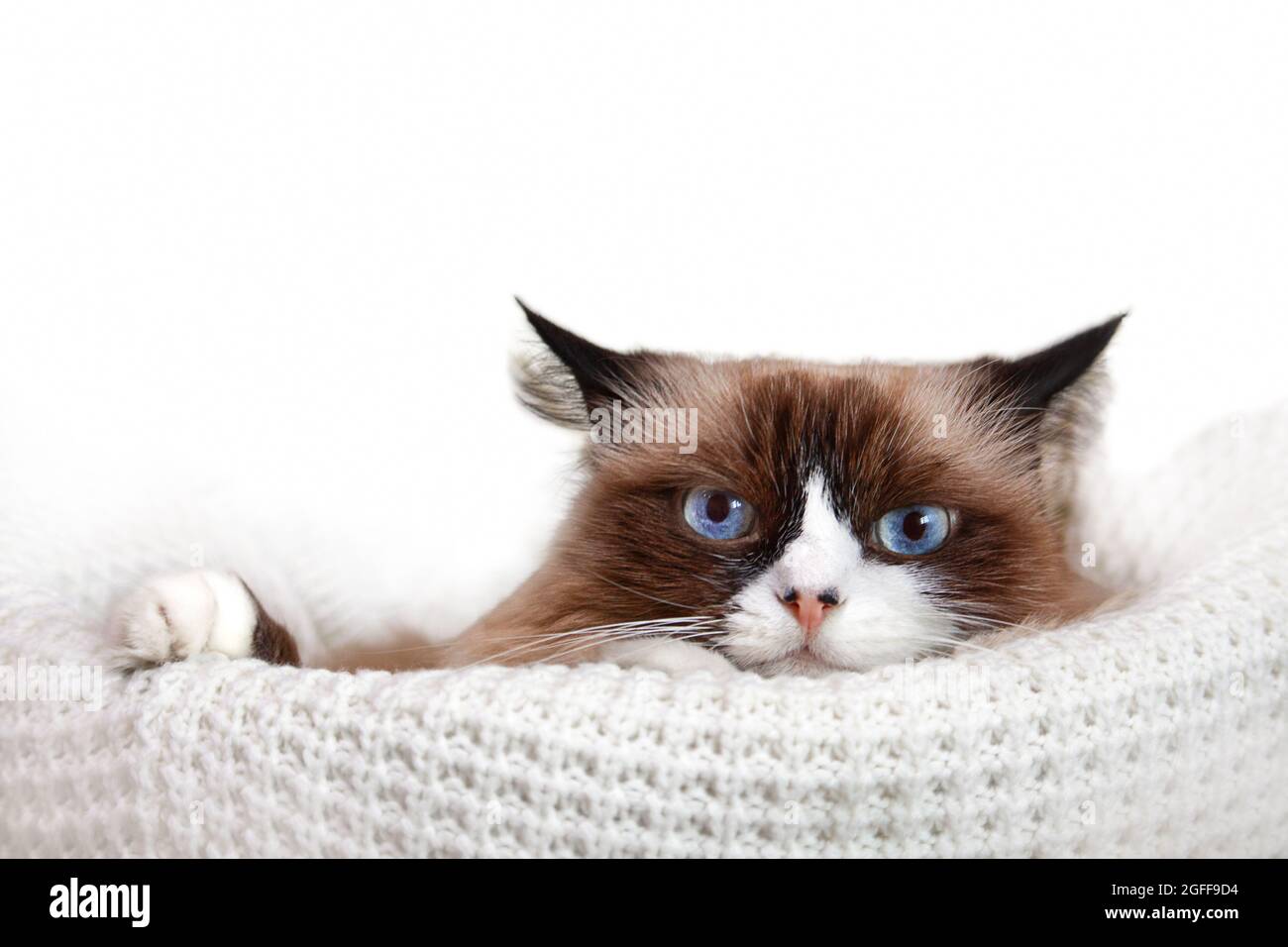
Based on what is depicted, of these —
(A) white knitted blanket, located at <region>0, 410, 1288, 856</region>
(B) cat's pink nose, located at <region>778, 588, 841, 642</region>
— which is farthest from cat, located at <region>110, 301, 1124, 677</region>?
(A) white knitted blanket, located at <region>0, 410, 1288, 856</region>

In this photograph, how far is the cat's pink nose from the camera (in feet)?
4.75

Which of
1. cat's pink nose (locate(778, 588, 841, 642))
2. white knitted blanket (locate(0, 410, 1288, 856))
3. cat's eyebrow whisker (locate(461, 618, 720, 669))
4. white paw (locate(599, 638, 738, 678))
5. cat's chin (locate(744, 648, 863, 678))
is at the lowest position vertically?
white knitted blanket (locate(0, 410, 1288, 856))

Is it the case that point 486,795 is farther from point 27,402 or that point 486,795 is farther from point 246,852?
point 27,402

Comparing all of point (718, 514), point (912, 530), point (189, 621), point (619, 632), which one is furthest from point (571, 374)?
point (189, 621)

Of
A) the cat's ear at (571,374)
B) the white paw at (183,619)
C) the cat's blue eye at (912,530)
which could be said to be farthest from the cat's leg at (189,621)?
the cat's blue eye at (912,530)

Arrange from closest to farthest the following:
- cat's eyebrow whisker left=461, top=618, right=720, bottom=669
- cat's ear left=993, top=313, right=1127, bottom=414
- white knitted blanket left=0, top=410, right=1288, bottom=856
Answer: white knitted blanket left=0, top=410, right=1288, bottom=856 → cat's eyebrow whisker left=461, top=618, right=720, bottom=669 → cat's ear left=993, top=313, right=1127, bottom=414

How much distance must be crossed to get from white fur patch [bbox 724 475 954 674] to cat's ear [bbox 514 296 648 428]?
0.45 metres

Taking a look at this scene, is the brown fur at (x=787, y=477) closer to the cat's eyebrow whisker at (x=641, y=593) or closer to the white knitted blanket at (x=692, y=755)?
the cat's eyebrow whisker at (x=641, y=593)

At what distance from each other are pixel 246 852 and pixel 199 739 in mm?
145

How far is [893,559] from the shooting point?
5.22 feet

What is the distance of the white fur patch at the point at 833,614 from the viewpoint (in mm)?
1471

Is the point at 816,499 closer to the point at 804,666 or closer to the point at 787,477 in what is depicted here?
the point at 787,477

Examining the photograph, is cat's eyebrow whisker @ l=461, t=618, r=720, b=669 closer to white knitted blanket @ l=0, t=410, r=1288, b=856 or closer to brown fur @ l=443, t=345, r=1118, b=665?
brown fur @ l=443, t=345, r=1118, b=665
